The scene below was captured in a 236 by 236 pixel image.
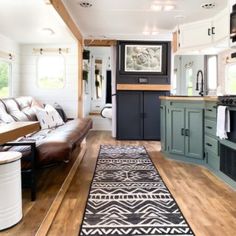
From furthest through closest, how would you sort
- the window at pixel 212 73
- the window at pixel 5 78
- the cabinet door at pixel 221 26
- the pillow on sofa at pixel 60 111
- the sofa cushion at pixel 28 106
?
the pillow on sofa at pixel 60 111 < the window at pixel 5 78 < the window at pixel 212 73 < the sofa cushion at pixel 28 106 < the cabinet door at pixel 221 26

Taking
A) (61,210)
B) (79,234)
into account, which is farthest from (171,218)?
(61,210)

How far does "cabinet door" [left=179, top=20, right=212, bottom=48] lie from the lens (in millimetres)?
4812

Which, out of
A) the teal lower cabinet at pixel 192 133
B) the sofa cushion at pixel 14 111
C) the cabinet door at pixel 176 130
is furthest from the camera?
the cabinet door at pixel 176 130

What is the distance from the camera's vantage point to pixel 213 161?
3.94 metres

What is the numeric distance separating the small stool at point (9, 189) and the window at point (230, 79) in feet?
12.6

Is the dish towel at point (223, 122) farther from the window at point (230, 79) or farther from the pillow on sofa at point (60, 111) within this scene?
the pillow on sofa at point (60, 111)

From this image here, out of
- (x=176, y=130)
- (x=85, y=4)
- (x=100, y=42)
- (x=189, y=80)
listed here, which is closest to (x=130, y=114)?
(x=189, y=80)

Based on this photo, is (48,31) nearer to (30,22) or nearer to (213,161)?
(30,22)

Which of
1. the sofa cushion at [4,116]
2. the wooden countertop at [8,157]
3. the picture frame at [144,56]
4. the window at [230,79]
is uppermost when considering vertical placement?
the picture frame at [144,56]

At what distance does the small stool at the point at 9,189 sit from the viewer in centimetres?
221

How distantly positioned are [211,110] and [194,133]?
0.56m

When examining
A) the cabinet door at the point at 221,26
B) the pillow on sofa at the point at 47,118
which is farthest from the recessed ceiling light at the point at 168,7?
the pillow on sofa at the point at 47,118

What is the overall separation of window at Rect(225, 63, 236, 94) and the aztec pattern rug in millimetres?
1916

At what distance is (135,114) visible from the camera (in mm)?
6797
